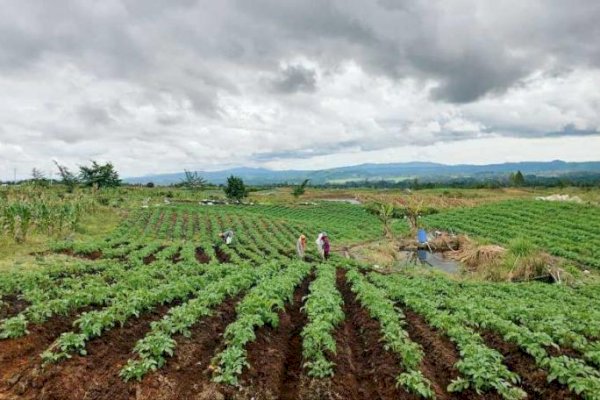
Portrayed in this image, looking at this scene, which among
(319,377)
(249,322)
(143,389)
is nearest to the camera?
(143,389)

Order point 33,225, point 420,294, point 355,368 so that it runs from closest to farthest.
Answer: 1. point 355,368
2. point 420,294
3. point 33,225

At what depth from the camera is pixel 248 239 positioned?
34156 mm

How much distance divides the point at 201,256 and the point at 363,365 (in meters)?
17.4

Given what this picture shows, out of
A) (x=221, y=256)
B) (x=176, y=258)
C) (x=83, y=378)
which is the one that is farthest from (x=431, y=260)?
(x=83, y=378)

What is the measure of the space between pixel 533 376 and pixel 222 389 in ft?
19.1

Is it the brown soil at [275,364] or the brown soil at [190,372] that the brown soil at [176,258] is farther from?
the brown soil at [190,372]

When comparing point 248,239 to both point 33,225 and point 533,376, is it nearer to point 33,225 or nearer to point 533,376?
point 33,225

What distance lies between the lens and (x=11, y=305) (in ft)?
36.8

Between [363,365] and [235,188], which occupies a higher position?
[235,188]

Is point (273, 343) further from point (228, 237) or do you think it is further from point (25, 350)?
point (228, 237)

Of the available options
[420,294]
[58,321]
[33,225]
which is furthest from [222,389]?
[33,225]

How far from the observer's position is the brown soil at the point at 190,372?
7.39m

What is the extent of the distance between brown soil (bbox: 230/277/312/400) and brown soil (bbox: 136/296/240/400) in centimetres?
67

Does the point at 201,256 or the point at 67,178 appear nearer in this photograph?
the point at 201,256
